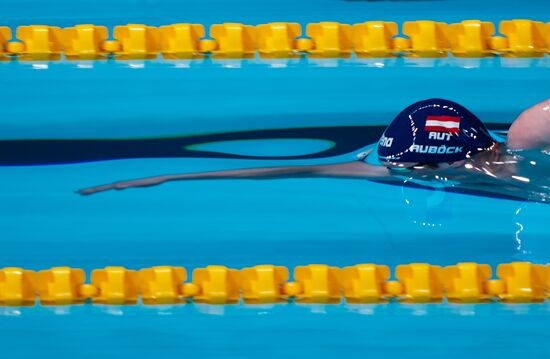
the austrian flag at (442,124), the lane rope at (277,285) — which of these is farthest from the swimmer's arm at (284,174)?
the lane rope at (277,285)

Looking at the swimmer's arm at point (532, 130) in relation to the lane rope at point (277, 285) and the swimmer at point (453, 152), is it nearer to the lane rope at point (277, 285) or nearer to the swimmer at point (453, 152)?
the swimmer at point (453, 152)

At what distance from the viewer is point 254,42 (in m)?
5.20

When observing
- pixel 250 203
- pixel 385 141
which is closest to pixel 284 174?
pixel 250 203

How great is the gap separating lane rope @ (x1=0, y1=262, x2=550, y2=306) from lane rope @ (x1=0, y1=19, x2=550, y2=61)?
65.8 inches

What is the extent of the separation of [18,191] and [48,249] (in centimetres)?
48

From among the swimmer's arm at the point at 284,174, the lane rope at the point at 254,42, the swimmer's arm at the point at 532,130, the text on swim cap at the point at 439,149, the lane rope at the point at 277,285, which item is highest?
the lane rope at the point at 254,42

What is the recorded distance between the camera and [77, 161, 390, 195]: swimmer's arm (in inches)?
172

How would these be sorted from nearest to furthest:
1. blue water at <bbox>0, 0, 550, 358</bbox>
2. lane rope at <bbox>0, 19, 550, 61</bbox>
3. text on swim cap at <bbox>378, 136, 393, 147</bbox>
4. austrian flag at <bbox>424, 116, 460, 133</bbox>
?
blue water at <bbox>0, 0, 550, 358</bbox>
austrian flag at <bbox>424, 116, 460, 133</bbox>
text on swim cap at <bbox>378, 136, 393, 147</bbox>
lane rope at <bbox>0, 19, 550, 61</bbox>

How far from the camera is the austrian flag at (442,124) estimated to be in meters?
4.22

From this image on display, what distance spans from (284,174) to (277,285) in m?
0.77

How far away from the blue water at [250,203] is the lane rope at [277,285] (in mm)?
50

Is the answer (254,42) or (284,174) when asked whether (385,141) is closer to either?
(284,174)

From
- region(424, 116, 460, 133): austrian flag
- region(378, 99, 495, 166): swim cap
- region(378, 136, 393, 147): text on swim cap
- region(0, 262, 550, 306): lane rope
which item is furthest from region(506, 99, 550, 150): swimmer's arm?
region(0, 262, 550, 306): lane rope

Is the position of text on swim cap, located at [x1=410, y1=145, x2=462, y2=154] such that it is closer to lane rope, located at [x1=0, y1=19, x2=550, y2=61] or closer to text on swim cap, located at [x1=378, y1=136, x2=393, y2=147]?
text on swim cap, located at [x1=378, y1=136, x2=393, y2=147]
